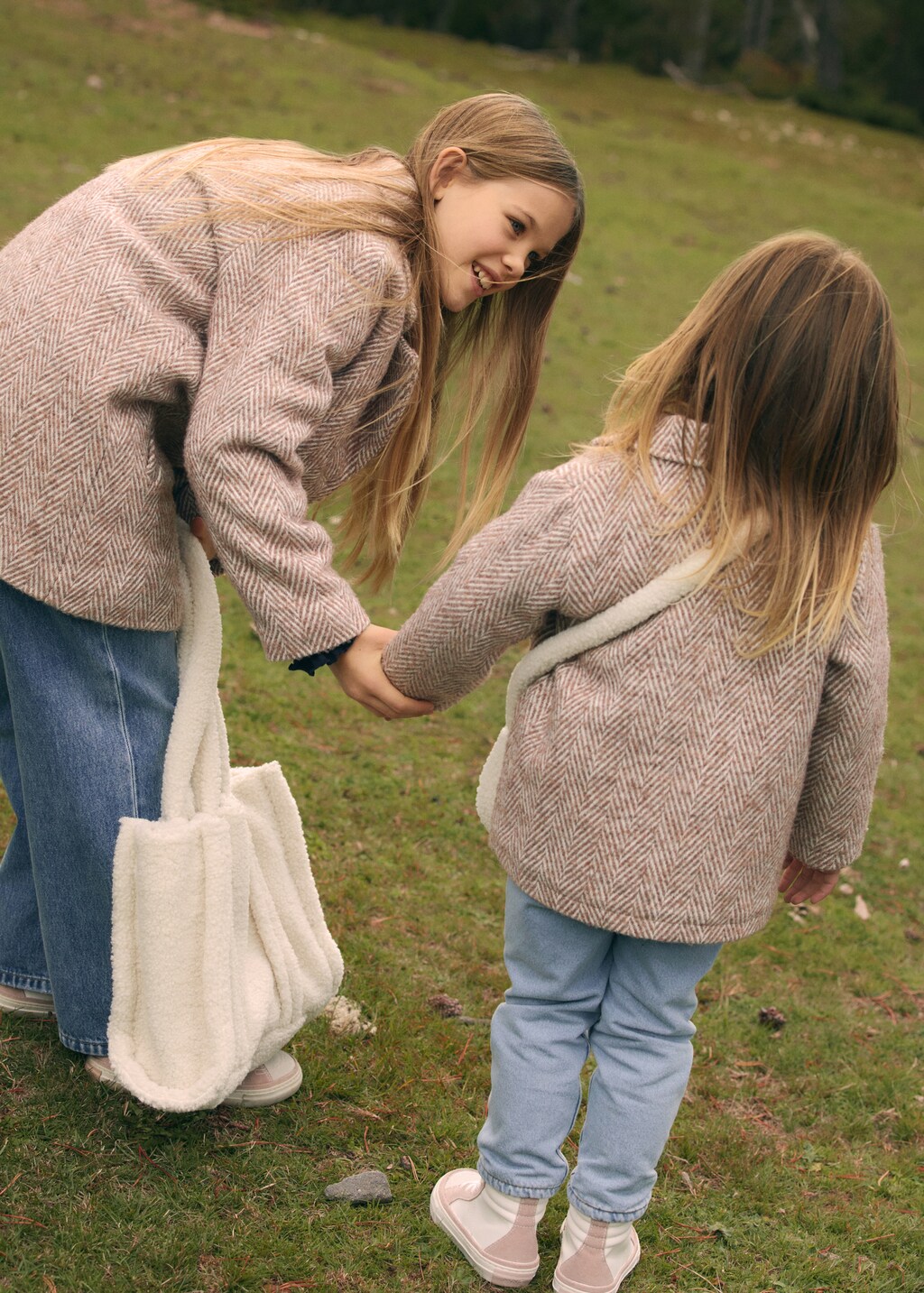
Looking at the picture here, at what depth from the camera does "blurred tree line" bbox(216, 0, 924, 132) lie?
104 feet

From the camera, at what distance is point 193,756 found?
2.32 meters

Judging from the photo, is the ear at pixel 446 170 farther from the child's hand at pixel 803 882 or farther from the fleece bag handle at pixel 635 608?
the child's hand at pixel 803 882

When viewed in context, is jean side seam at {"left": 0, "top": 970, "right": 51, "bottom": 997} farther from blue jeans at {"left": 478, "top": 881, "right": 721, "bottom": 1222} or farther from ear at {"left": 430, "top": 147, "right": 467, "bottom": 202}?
ear at {"left": 430, "top": 147, "right": 467, "bottom": 202}

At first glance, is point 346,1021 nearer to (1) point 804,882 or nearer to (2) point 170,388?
(1) point 804,882

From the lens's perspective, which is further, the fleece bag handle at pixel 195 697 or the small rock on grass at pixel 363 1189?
the small rock on grass at pixel 363 1189

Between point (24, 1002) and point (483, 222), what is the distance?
1.84 meters

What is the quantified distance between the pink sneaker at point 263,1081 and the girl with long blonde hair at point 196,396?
6.2 inches

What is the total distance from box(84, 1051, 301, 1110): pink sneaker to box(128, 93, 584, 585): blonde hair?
1029 mm

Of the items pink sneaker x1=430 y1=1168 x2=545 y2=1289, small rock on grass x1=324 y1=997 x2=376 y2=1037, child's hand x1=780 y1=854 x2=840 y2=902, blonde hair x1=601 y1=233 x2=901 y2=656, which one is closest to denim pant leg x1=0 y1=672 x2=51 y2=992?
small rock on grass x1=324 y1=997 x2=376 y2=1037

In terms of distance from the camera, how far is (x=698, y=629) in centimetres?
202

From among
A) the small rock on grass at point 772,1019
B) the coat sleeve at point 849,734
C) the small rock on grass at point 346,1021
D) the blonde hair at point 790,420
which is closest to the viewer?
the blonde hair at point 790,420

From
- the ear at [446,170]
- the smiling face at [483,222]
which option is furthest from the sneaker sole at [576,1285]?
the ear at [446,170]

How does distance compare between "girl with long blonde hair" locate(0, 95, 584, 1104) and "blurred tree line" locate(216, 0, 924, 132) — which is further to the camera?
"blurred tree line" locate(216, 0, 924, 132)

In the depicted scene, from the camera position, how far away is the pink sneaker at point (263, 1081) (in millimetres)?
2586
